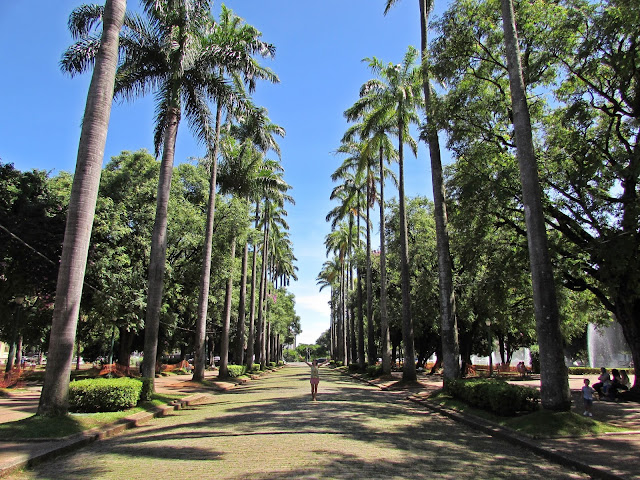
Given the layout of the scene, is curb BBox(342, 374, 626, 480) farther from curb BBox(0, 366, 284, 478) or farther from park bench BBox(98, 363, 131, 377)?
park bench BBox(98, 363, 131, 377)

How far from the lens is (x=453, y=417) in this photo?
458 inches

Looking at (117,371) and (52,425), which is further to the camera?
(117,371)

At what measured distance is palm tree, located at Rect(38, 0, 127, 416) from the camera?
30.3 feet

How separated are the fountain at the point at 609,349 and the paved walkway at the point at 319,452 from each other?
172 ft

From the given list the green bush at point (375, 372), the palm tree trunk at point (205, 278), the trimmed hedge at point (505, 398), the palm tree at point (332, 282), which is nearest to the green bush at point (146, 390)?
the palm tree trunk at point (205, 278)

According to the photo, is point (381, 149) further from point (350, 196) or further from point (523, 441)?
point (523, 441)

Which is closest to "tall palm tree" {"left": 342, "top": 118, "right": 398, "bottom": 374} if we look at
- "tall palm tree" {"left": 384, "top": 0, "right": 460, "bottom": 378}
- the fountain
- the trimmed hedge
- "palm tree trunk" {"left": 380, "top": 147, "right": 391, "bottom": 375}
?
"palm tree trunk" {"left": 380, "top": 147, "right": 391, "bottom": 375}

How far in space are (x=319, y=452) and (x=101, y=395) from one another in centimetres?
676

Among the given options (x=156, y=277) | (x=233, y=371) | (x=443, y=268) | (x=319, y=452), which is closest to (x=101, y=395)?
(x=156, y=277)

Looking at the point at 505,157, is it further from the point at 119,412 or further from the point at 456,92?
the point at 119,412

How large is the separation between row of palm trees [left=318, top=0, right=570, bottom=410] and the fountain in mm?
34398

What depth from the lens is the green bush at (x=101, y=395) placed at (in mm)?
10680

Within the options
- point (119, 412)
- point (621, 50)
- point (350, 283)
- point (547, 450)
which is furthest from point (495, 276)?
point (350, 283)

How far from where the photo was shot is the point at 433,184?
17078mm
